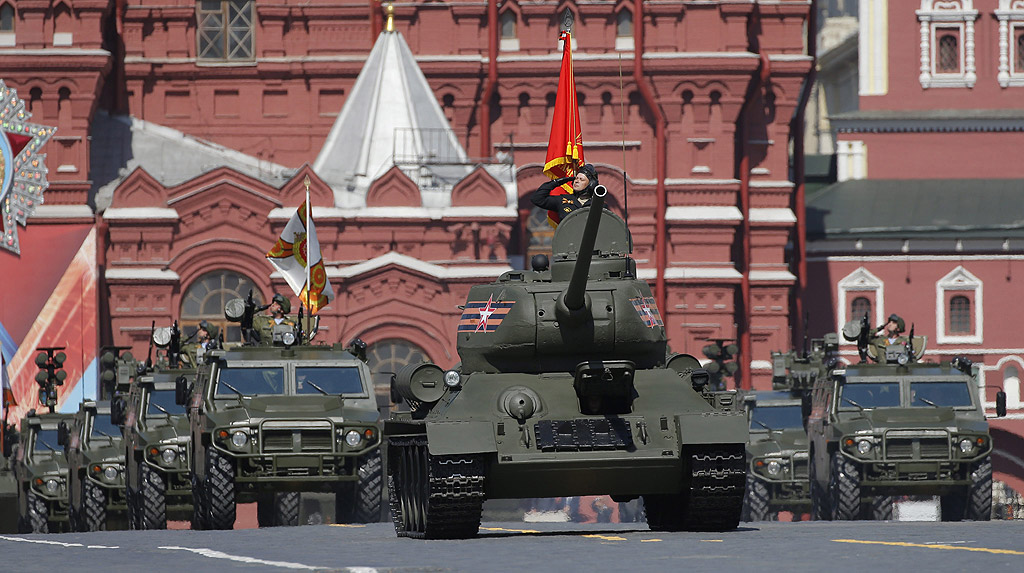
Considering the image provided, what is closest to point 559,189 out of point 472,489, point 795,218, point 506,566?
point 472,489

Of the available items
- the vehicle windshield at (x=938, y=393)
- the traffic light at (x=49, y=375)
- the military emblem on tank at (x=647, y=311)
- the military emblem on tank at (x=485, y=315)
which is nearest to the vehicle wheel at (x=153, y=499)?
the military emblem on tank at (x=485, y=315)

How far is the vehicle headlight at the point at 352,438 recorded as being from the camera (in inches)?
765

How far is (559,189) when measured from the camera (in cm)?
1659

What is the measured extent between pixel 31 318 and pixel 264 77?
23.6 ft

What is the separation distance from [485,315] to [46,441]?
49.8ft

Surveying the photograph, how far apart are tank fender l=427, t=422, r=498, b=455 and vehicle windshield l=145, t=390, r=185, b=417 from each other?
9115mm

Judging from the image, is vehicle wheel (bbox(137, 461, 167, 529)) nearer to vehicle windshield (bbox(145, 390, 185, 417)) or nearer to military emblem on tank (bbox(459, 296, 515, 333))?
vehicle windshield (bbox(145, 390, 185, 417))

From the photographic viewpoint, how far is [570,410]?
1456 centimetres

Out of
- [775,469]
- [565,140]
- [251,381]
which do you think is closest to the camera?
[251,381]

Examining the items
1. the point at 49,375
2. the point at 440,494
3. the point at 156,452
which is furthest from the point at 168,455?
the point at 49,375

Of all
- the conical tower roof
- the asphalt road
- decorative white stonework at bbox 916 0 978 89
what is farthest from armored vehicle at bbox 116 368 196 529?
decorative white stonework at bbox 916 0 978 89

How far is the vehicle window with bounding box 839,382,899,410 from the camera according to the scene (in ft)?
73.2

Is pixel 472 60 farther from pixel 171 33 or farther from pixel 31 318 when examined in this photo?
pixel 31 318

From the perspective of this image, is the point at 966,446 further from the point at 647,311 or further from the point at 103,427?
the point at 103,427
